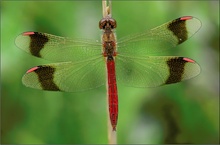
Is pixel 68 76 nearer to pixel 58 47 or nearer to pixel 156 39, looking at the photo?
pixel 58 47

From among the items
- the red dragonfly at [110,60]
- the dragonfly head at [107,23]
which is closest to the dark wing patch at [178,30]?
the red dragonfly at [110,60]

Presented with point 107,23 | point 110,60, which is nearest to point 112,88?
point 110,60

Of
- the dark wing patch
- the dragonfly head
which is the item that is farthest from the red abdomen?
the dark wing patch

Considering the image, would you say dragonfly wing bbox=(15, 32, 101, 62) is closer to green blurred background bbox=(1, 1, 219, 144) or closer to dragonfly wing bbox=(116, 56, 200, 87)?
dragonfly wing bbox=(116, 56, 200, 87)

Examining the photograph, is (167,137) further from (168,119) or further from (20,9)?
(20,9)

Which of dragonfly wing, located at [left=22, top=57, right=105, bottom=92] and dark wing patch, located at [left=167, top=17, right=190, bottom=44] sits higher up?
dark wing patch, located at [left=167, top=17, right=190, bottom=44]

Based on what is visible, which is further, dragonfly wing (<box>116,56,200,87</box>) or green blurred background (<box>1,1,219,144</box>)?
green blurred background (<box>1,1,219,144</box>)
